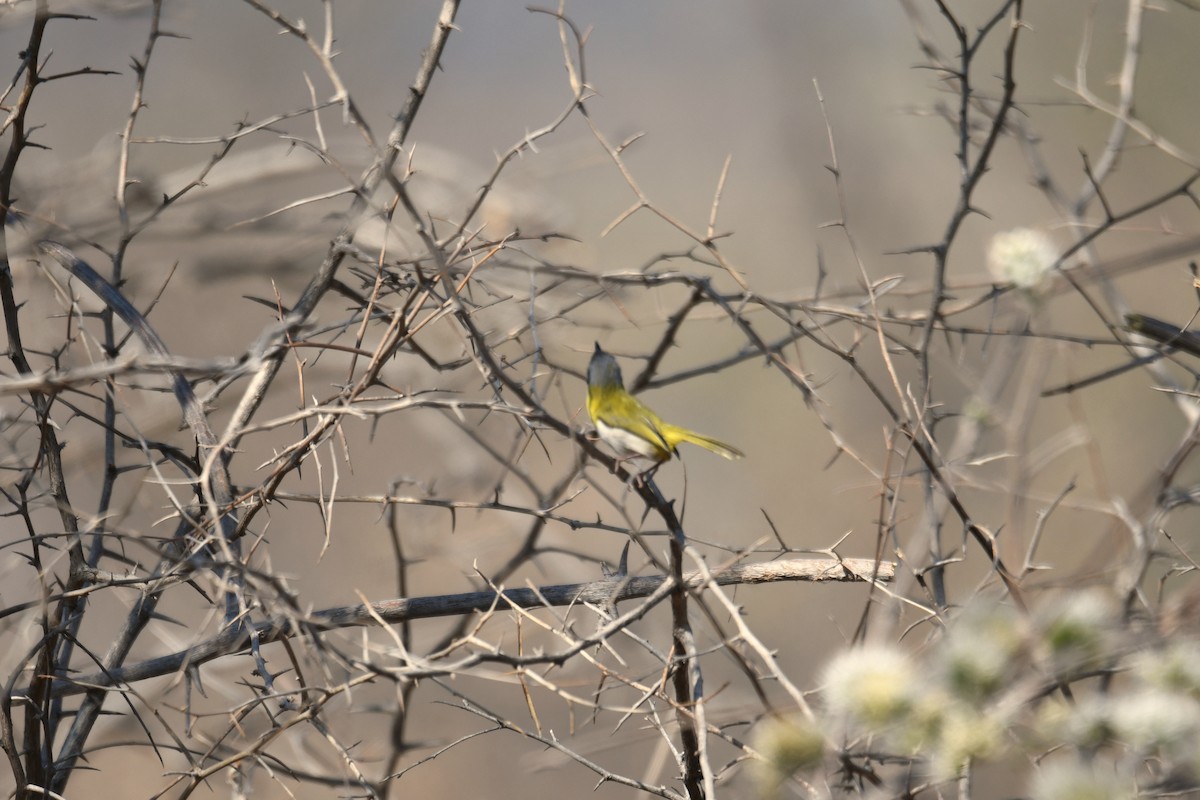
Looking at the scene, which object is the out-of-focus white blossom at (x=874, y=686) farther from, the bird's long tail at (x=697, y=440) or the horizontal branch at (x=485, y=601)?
the bird's long tail at (x=697, y=440)

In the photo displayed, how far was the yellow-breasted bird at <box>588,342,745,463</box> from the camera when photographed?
240cm

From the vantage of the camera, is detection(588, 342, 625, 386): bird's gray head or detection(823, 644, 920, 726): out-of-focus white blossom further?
detection(588, 342, 625, 386): bird's gray head

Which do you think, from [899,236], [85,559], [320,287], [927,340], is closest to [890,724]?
[927,340]

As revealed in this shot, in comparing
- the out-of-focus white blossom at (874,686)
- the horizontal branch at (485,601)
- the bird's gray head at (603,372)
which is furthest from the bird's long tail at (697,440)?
the out-of-focus white blossom at (874,686)

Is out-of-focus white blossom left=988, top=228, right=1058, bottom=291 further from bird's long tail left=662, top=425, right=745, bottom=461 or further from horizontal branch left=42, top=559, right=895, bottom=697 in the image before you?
bird's long tail left=662, top=425, right=745, bottom=461

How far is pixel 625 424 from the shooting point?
243cm

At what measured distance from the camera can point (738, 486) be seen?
9344 mm

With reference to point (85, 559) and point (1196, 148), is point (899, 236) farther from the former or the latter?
point (85, 559)

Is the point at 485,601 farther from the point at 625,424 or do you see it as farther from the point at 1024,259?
the point at 1024,259

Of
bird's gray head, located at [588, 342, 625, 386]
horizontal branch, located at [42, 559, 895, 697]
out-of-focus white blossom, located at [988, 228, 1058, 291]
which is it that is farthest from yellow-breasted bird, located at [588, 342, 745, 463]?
out-of-focus white blossom, located at [988, 228, 1058, 291]

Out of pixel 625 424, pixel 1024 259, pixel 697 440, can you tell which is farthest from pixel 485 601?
pixel 1024 259

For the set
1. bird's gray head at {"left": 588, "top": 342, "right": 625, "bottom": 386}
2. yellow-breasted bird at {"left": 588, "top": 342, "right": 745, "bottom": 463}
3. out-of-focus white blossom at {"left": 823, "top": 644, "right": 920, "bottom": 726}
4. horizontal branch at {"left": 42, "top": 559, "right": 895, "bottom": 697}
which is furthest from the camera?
bird's gray head at {"left": 588, "top": 342, "right": 625, "bottom": 386}

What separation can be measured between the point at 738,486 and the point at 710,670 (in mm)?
2738

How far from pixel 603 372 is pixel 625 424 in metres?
0.25
